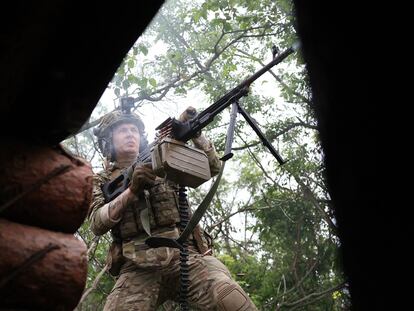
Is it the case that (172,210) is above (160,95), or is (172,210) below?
below

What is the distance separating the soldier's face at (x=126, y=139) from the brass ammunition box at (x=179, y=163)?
97cm

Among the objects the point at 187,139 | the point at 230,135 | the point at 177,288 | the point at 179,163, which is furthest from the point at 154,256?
the point at 230,135

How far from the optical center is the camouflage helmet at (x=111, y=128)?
15.6 ft

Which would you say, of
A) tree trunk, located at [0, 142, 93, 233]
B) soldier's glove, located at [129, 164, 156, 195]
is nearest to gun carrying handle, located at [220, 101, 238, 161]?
soldier's glove, located at [129, 164, 156, 195]

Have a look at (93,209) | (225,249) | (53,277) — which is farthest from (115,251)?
(225,249)

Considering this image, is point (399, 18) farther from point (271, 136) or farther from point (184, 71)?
point (184, 71)

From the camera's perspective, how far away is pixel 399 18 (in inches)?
27.1

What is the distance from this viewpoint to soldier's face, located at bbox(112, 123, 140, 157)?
464cm

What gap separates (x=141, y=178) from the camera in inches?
150

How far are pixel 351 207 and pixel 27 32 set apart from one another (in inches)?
34.6

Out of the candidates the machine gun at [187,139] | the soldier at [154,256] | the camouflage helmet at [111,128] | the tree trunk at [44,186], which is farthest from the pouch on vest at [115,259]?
the tree trunk at [44,186]

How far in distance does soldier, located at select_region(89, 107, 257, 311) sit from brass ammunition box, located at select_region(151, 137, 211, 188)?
0.20 metres

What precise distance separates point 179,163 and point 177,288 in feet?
3.25

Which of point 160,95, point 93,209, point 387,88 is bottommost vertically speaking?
point 387,88
